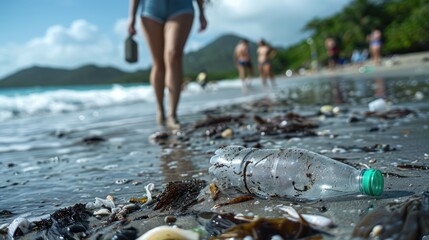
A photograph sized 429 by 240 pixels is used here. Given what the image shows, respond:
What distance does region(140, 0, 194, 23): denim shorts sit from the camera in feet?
16.3

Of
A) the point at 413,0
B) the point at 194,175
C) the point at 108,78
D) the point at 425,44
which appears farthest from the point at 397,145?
the point at 108,78

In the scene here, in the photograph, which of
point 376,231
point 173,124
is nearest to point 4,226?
point 376,231

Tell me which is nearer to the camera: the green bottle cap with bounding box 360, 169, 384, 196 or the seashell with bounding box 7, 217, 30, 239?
the green bottle cap with bounding box 360, 169, 384, 196

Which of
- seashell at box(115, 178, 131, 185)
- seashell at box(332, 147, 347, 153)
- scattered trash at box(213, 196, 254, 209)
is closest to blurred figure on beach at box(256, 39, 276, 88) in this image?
seashell at box(332, 147, 347, 153)

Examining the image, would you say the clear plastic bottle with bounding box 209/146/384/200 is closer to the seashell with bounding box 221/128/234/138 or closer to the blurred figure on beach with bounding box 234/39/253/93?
the seashell with bounding box 221/128/234/138

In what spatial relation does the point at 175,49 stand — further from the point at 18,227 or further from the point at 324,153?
the point at 18,227

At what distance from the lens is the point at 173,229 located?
1.31 metres

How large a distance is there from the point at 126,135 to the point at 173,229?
11.7ft

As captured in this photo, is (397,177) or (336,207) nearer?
(336,207)

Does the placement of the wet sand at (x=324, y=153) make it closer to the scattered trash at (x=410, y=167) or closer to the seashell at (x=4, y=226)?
the scattered trash at (x=410, y=167)

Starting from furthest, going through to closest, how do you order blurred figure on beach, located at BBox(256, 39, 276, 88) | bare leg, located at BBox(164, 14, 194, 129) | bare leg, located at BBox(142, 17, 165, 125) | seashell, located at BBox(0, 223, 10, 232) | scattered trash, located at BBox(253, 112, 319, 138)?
blurred figure on beach, located at BBox(256, 39, 276, 88)
bare leg, located at BBox(142, 17, 165, 125)
bare leg, located at BBox(164, 14, 194, 129)
scattered trash, located at BBox(253, 112, 319, 138)
seashell, located at BBox(0, 223, 10, 232)

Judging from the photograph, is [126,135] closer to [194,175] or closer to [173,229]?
[194,175]

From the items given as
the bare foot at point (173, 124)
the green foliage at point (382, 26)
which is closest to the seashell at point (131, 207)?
the bare foot at point (173, 124)

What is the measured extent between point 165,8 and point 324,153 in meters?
3.17
